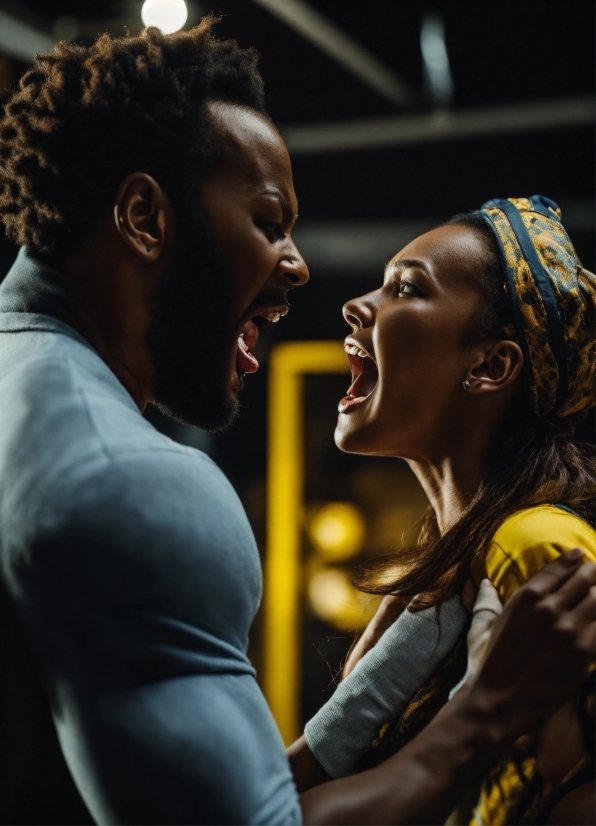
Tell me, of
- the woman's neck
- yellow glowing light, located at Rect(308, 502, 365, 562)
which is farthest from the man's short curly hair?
yellow glowing light, located at Rect(308, 502, 365, 562)

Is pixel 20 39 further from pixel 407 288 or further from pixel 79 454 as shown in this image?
pixel 79 454

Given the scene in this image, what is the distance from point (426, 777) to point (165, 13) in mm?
2180

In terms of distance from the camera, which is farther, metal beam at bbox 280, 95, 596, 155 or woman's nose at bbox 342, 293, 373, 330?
metal beam at bbox 280, 95, 596, 155

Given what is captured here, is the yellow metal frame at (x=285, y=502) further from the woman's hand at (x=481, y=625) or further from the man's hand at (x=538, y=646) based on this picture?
the man's hand at (x=538, y=646)

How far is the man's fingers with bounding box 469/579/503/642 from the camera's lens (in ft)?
4.64

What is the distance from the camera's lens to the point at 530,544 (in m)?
1.43

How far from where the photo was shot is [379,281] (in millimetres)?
4371

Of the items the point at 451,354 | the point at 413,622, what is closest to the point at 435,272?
the point at 451,354

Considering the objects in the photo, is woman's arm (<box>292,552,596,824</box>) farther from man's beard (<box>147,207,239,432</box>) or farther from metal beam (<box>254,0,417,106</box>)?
metal beam (<box>254,0,417,106</box>)

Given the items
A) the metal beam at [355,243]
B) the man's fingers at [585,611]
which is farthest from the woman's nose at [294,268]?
the metal beam at [355,243]

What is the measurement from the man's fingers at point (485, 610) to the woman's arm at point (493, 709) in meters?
0.06

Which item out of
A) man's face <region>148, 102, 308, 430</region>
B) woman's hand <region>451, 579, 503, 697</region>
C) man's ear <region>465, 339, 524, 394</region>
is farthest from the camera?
man's ear <region>465, 339, 524, 394</region>

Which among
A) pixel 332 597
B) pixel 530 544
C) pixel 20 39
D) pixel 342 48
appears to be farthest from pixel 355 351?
pixel 332 597

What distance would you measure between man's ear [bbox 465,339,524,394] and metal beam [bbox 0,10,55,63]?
203 centimetres
